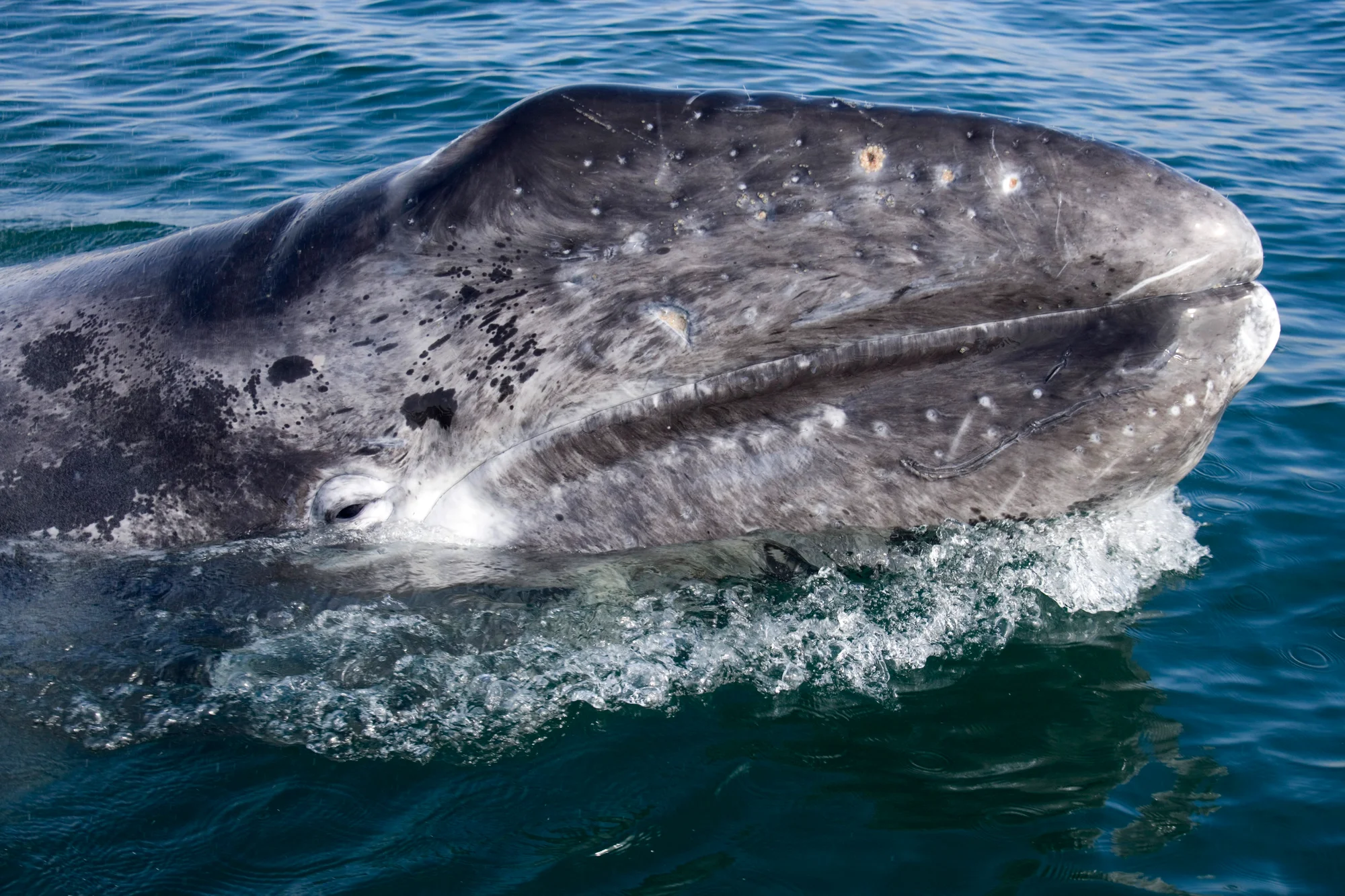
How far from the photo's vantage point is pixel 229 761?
524 centimetres

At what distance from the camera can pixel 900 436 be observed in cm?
512

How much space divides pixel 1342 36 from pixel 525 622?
21.1 m

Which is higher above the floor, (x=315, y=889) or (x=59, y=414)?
(x=59, y=414)

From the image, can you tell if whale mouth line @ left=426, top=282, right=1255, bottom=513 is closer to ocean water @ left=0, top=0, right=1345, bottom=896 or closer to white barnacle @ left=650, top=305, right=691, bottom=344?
white barnacle @ left=650, top=305, right=691, bottom=344

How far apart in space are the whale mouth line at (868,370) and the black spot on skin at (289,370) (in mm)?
1143

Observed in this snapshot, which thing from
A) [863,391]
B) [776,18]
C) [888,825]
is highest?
[776,18]

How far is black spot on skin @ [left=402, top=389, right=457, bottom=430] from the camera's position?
17.4 feet

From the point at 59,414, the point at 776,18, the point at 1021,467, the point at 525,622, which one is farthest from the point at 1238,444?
the point at 776,18

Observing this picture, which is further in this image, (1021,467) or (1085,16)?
(1085,16)

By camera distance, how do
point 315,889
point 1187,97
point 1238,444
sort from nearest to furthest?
1. point 315,889
2. point 1238,444
3. point 1187,97

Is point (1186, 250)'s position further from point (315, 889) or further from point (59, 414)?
point (59, 414)

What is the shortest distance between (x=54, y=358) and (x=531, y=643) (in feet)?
8.24

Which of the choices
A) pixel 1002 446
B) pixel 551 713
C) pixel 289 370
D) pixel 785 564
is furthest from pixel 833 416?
pixel 289 370

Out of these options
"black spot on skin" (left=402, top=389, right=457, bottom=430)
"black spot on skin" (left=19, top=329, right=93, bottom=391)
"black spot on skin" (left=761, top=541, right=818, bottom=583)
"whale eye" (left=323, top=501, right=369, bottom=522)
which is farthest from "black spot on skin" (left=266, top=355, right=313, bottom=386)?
"black spot on skin" (left=761, top=541, right=818, bottom=583)
